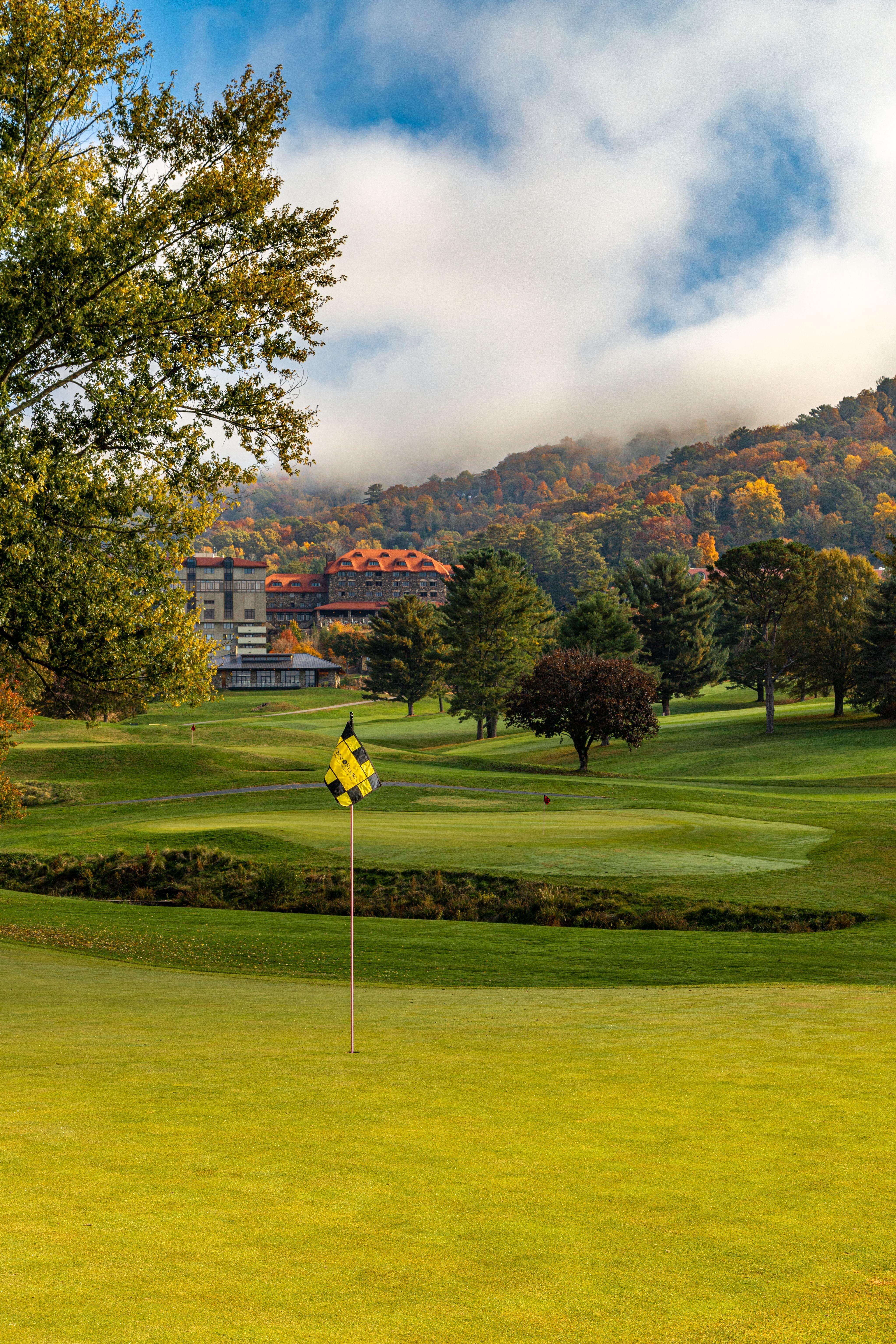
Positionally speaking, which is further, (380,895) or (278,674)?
(278,674)

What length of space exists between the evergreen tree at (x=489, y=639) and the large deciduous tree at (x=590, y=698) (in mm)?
25559

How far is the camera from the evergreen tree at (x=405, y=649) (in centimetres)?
10388

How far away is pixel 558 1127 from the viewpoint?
755cm

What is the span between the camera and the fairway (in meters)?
25.4

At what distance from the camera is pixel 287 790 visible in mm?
45500

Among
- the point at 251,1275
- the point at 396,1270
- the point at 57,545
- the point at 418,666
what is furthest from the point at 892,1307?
the point at 418,666

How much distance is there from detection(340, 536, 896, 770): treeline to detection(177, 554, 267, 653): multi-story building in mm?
82715

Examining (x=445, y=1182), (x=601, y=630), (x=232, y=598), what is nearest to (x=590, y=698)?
(x=601, y=630)

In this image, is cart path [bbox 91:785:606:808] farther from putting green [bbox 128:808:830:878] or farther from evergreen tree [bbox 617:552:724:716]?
evergreen tree [bbox 617:552:724:716]

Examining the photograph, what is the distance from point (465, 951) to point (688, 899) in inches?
258

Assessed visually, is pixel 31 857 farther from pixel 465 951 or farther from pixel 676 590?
pixel 676 590

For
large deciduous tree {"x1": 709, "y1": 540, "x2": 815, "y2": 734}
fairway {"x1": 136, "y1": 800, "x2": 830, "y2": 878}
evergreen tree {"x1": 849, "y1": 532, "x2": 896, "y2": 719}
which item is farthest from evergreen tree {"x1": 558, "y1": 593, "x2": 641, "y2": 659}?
fairway {"x1": 136, "y1": 800, "x2": 830, "y2": 878}

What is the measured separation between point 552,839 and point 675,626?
70.2 m

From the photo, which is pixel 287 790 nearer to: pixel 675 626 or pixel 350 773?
pixel 350 773
